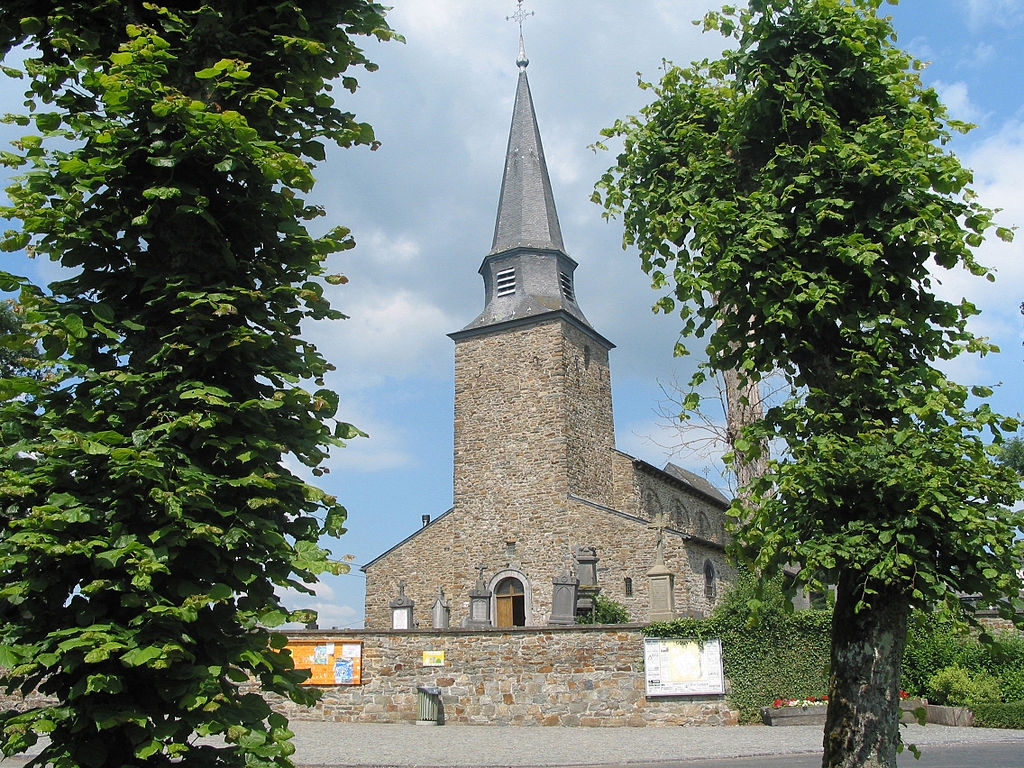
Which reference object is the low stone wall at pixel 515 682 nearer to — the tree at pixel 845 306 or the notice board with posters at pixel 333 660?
the notice board with posters at pixel 333 660

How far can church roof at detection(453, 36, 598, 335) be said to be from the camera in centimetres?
3055

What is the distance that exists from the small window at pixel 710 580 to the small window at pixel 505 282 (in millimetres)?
11958

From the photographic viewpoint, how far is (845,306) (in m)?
5.54

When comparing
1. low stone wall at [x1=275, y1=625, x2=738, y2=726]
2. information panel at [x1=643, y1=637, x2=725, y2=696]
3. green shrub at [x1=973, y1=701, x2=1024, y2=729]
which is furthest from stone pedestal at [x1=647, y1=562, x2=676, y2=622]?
green shrub at [x1=973, y1=701, x2=1024, y2=729]

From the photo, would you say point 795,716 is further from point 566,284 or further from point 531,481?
point 566,284

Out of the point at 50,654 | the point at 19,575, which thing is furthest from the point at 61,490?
the point at 50,654

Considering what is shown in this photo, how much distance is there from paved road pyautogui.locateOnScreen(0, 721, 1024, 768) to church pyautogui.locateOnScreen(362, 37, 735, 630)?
390 inches

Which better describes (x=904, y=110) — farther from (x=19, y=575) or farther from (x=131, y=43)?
(x=19, y=575)

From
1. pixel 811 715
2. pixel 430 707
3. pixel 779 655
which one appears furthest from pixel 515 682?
pixel 811 715

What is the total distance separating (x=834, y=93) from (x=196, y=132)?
177 inches

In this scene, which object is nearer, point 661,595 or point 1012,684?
point 1012,684

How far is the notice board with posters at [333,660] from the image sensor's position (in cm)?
1568

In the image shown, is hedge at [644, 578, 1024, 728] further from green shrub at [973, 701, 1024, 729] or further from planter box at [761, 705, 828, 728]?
green shrub at [973, 701, 1024, 729]

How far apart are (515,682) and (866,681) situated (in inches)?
415
